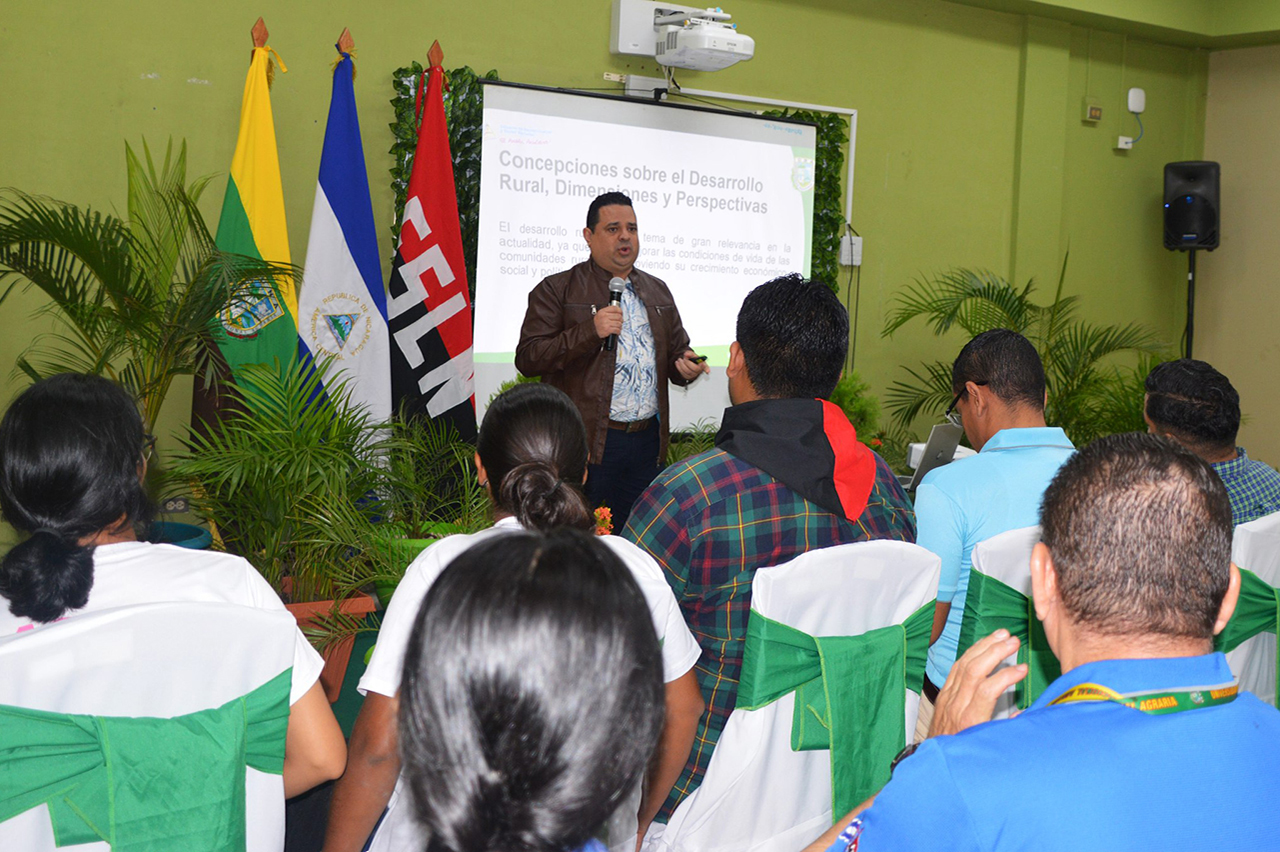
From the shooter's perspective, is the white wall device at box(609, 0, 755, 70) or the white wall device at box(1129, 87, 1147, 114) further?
the white wall device at box(1129, 87, 1147, 114)

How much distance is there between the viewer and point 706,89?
17.0 ft

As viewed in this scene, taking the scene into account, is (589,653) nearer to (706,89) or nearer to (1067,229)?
(706,89)

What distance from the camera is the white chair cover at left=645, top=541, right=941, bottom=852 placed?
4.96ft

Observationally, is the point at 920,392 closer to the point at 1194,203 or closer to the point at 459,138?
the point at 1194,203

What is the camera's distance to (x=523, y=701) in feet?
2.17

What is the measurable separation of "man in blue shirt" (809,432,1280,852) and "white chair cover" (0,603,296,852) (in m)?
0.71

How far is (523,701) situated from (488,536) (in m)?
0.56

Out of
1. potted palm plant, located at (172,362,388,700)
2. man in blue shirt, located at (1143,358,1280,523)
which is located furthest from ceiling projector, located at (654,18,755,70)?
man in blue shirt, located at (1143,358,1280,523)

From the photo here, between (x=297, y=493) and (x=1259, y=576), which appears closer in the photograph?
(x=1259, y=576)

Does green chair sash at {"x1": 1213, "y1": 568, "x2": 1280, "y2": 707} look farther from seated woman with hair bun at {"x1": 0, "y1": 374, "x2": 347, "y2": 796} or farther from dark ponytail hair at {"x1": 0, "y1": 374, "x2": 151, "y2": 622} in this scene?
dark ponytail hair at {"x1": 0, "y1": 374, "x2": 151, "y2": 622}

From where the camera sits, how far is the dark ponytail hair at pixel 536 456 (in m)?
1.50

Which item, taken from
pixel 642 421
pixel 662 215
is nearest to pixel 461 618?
pixel 642 421

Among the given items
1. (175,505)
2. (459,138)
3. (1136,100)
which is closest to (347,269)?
(459,138)

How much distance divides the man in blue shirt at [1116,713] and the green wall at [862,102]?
408 centimetres
